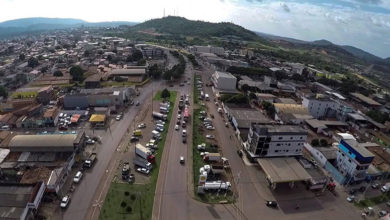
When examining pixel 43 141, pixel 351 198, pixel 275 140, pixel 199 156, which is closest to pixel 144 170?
pixel 199 156

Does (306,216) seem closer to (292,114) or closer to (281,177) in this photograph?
(281,177)

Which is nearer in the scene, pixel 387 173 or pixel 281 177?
pixel 281 177

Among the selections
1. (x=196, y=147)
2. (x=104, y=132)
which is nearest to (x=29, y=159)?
(x=104, y=132)

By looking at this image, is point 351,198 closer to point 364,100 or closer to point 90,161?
point 90,161

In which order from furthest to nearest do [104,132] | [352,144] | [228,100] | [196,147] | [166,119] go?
1. [228,100]
2. [166,119]
3. [104,132]
4. [196,147]
5. [352,144]

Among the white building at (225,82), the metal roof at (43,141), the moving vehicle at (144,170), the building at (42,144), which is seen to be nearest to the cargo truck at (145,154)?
the moving vehicle at (144,170)

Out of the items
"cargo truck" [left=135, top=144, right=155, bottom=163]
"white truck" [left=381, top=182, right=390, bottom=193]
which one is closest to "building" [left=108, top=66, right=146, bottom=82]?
"cargo truck" [left=135, top=144, right=155, bottom=163]

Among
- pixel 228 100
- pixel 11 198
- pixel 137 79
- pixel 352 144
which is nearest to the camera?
pixel 11 198
